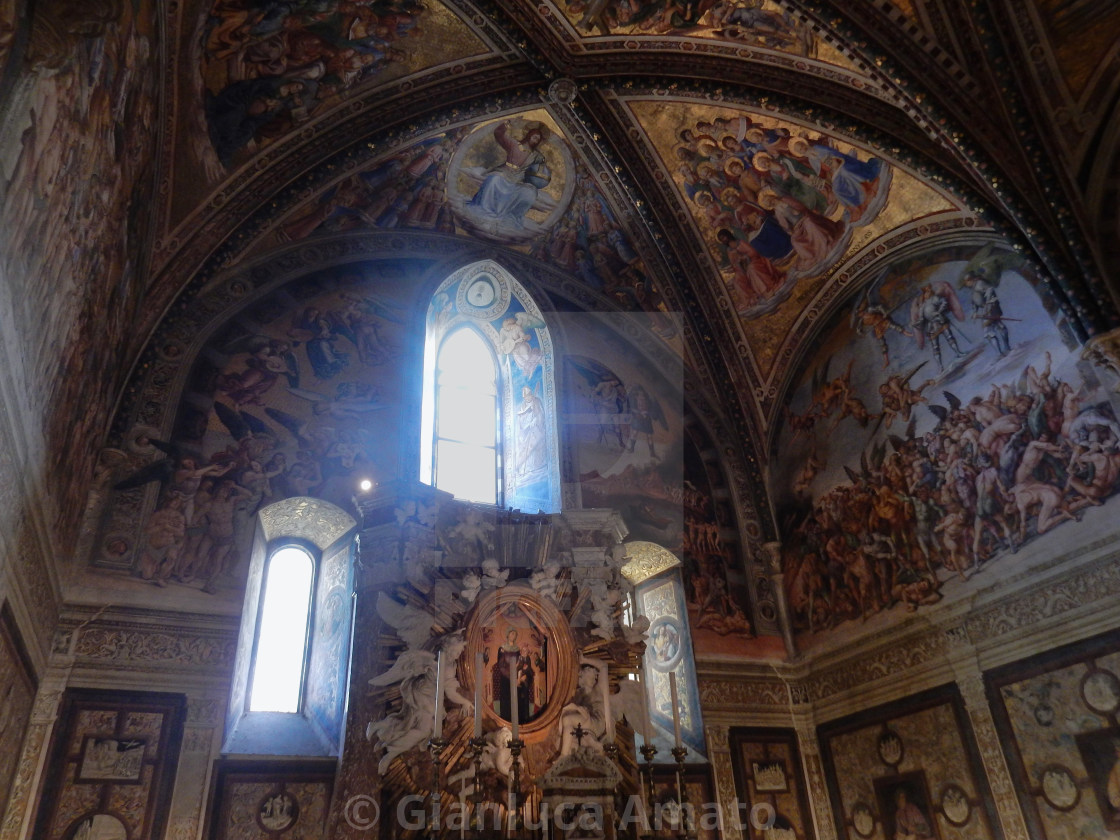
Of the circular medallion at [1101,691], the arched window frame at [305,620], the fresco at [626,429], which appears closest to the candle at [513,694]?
the arched window frame at [305,620]

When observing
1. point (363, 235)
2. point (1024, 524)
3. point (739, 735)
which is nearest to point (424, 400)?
point (363, 235)

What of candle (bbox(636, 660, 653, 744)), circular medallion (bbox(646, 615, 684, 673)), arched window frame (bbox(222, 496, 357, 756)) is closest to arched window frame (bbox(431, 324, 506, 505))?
arched window frame (bbox(222, 496, 357, 756))

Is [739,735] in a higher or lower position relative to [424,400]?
lower

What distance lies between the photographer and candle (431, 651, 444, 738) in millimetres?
8422

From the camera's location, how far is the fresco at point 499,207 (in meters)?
12.0

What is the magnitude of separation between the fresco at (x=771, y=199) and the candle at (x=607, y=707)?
5821mm

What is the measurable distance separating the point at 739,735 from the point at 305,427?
6.64m

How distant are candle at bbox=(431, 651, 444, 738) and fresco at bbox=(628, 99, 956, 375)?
6.89 meters

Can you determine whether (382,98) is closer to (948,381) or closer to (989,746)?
(948,381)

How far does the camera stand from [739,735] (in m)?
11.1

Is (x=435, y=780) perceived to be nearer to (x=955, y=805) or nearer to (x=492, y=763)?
(x=492, y=763)

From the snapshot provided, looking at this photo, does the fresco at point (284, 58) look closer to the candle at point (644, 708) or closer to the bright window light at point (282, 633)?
the bright window light at point (282, 633)

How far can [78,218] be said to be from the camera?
6891 mm

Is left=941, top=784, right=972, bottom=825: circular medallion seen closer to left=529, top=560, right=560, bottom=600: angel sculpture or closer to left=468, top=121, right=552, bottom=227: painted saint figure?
left=529, top=560, right=560, bottom=600: angel sculpture
